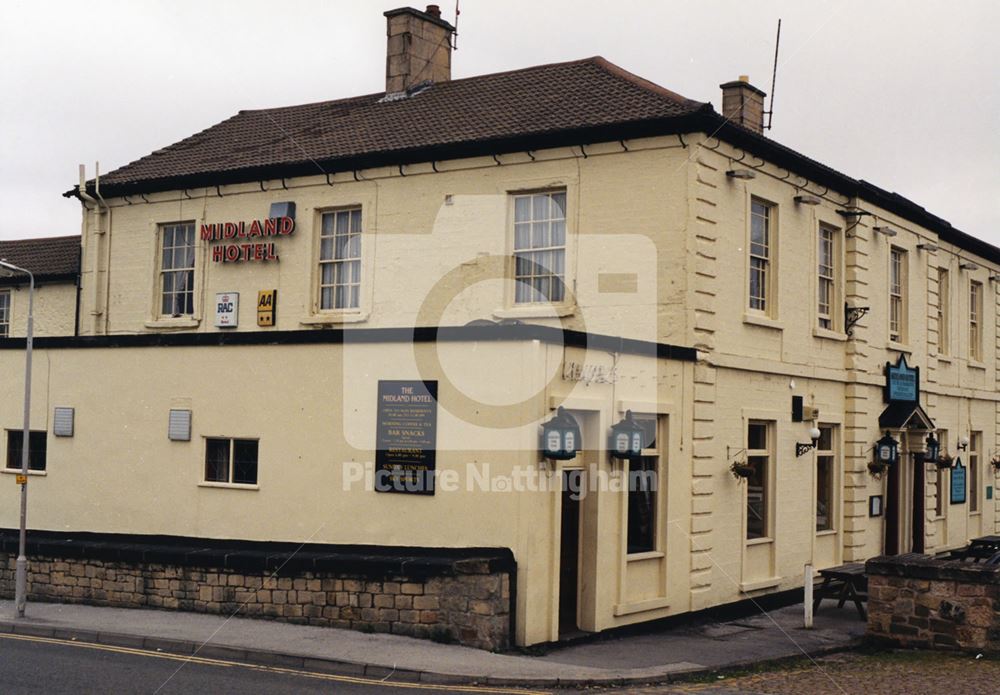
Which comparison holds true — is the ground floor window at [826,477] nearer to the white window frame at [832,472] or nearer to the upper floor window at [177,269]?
the white window frame at [832,472]

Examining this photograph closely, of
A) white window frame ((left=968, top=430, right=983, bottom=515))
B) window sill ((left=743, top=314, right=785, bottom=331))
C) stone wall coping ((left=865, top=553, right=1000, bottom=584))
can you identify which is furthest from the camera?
white window frame ((left=968, top=430, right=983, bottom=515))

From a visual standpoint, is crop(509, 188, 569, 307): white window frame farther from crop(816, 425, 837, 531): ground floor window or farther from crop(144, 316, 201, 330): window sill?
crop(144, 316, 201, 330): window sill

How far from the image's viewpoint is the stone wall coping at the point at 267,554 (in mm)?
14203

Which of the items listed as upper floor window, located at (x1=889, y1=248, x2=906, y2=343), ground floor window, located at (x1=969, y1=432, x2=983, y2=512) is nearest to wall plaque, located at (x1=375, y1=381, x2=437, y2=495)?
upper floor window, located at (x1=889, y1=248, x2=906, y2=343)

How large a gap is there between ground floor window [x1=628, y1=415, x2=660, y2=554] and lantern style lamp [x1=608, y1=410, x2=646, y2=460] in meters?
0.78

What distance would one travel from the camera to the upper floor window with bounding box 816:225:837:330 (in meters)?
22.2

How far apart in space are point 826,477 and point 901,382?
3882 mm

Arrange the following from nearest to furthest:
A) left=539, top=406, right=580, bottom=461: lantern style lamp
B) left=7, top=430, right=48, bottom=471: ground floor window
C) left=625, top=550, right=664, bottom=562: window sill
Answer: left=539, top=406, right=580, bottom=461: lantern style lamp → left=625, top=550, right=664, bottom=562: window sill → left=7, top=430, right=48, bottom=471: ground floor window

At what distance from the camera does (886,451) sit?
23203 mm

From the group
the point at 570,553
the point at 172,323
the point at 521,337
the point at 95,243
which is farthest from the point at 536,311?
the point at 95,243

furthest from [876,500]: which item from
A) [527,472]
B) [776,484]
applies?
[527,472]

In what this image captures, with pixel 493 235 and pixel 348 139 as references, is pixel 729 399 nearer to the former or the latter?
pixel 493 235

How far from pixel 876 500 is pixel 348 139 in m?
13.3

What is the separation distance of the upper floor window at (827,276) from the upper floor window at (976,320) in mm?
9227
